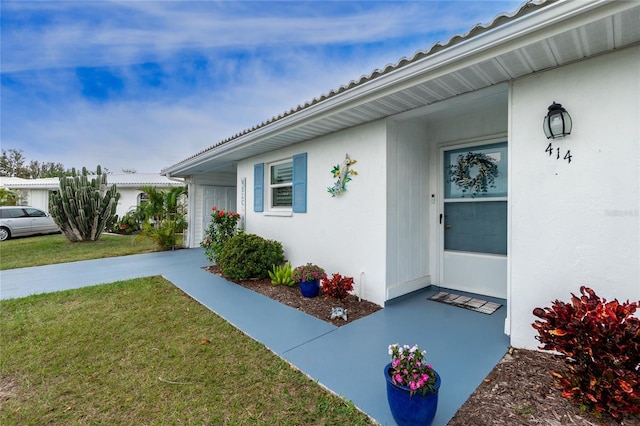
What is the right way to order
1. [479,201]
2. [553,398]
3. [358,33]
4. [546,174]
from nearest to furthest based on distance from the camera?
[553,398] < [546,174] < [479,201] < [358,33]

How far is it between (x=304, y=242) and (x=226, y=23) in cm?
543

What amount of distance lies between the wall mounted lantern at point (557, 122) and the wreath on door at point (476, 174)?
5.52ft

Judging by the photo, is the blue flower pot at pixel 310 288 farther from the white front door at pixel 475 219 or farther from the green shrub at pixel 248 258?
the white front door at pixel 475 219

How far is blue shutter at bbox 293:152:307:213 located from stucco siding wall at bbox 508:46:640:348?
3547 millimetres

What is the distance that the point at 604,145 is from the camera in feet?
8.16

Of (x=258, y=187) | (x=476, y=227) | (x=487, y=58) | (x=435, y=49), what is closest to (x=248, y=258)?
(x=258, y=187)

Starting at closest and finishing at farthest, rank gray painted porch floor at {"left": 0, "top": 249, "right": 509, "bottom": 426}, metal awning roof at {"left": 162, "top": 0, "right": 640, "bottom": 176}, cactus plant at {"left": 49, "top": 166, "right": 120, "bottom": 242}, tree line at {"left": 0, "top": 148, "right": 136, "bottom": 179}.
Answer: metal awning roof at {"left": 162, "top": 0, "right": 640, "bottom": 176}, gray painted porch floor at {"left": 0, "top": 249, "right": 509, "bottom": 426}, cactus plant at {"left": 49, "top": 166, "right": 120, "bottom": 242}, tree line at {"left": 0, "top": 148, "right": 136, "bottom": 179}

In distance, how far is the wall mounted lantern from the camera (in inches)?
103

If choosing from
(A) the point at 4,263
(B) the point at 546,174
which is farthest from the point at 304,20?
(A) the point at 4,263

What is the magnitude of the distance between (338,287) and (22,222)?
55.7 feet

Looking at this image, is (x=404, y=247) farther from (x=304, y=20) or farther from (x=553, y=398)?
(x=304, y=20)

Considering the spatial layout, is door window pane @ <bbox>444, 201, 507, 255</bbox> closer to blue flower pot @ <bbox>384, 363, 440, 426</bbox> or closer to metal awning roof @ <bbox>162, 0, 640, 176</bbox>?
metal awning roof @ <bbox>162, 0, 640, 176</bbox>

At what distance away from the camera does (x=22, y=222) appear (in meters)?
13.3

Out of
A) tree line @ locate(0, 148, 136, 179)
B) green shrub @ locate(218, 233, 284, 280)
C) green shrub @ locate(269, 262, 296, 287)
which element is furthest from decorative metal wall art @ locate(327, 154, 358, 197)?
tree line @ locate(0, 148, 136, 179)
